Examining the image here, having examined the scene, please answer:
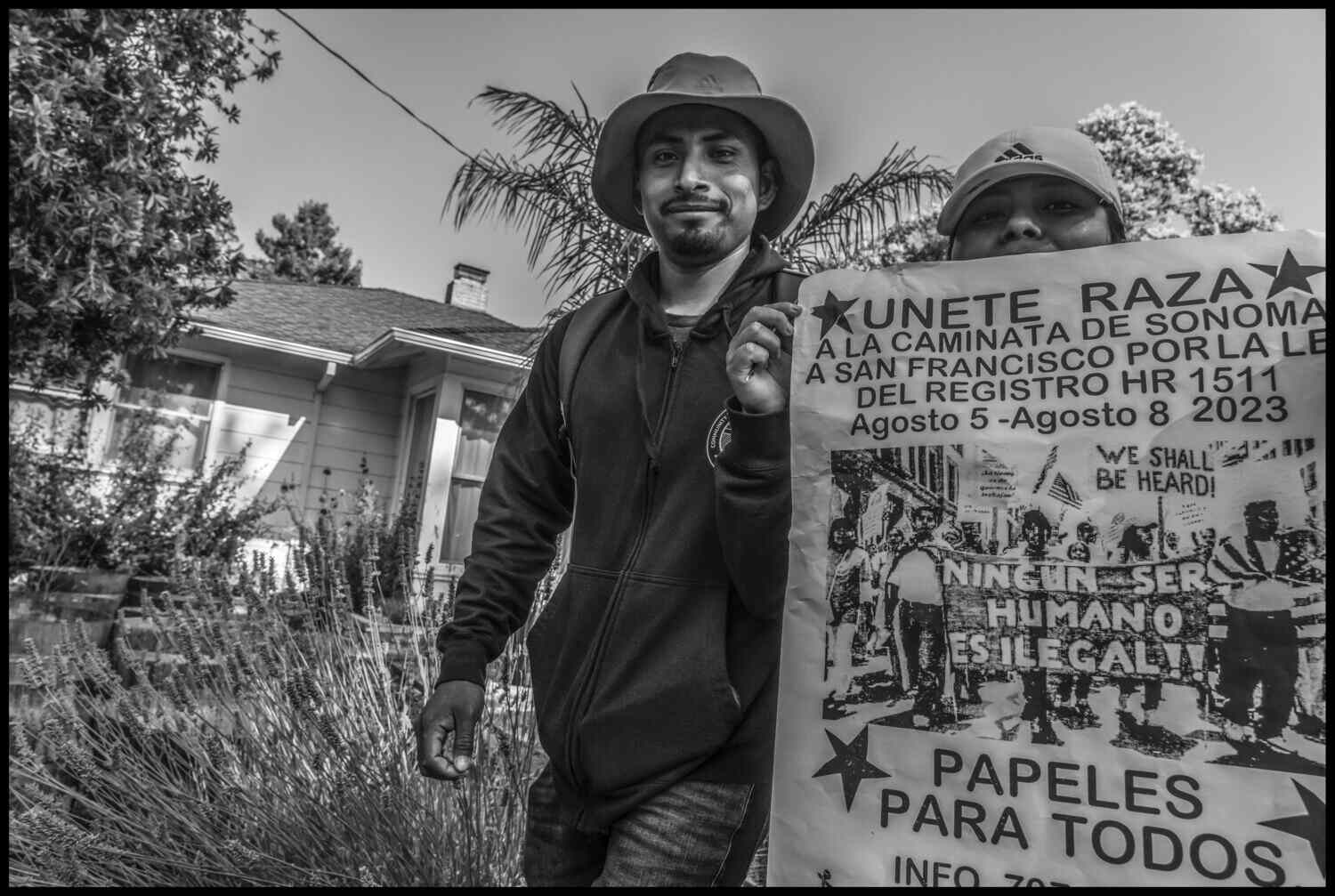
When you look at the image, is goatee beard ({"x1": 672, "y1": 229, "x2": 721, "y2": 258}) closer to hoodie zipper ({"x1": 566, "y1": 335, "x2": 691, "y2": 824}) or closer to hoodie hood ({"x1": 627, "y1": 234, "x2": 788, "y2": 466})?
hoodie hood ({"x1": 627, "y1": 234, "x2": 788, "y2": 466})

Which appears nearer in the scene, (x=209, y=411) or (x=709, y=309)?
(x=709, y=309)

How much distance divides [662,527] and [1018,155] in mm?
942

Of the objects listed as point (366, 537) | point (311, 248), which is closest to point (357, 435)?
point (366, 537)

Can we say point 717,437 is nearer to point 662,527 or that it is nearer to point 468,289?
point 662,527

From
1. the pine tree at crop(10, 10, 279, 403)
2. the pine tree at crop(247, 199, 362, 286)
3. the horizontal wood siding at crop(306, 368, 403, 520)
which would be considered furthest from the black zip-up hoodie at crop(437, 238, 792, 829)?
the pine tree at crop(247, 199, 362, 286)

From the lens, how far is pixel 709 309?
1684 mm

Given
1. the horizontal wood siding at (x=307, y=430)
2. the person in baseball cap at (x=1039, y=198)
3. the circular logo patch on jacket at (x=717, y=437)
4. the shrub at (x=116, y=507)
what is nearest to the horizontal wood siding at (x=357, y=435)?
the horizontal wood siding at (x=307, y=430)

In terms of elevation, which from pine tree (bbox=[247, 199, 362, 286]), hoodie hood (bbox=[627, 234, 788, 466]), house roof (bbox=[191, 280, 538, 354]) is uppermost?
pine tree (bbox=[247, 199, 362, 286])

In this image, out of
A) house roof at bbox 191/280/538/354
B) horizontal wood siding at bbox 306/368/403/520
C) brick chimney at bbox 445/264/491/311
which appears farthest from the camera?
brick chimney at bbox 445/264/491/311

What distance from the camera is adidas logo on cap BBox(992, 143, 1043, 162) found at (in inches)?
64.9

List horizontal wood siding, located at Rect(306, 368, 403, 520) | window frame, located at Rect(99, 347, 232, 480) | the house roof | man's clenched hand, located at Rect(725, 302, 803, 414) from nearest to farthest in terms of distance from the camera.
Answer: man's clenched hand, located at Rect(725, 302, 803, 414) < window frame, located at Rect(99, 347, 232, 480) < the house roof < horizontal wood siding, located at Rect(306, 368, 403, 520)

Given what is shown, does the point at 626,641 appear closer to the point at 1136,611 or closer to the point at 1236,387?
the point at 1136,611

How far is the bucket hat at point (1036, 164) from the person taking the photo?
1.63m

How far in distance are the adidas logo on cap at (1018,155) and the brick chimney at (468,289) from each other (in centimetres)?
1400
